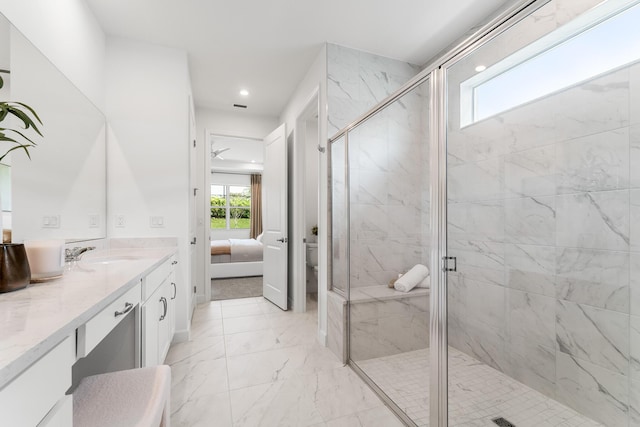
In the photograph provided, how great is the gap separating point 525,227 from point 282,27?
7.59 feet

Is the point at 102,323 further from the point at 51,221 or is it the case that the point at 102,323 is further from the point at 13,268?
the point at 51,221

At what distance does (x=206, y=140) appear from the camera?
397cm

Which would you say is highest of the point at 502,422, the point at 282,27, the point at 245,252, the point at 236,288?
the point at 282,27

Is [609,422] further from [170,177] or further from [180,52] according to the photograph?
[180,52]

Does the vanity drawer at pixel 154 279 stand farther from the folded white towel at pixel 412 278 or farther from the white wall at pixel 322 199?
the folded white towel at pixel 412 278

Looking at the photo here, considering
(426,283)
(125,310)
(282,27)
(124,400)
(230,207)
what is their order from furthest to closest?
(230,207), (282,27), (426,283), (125,310), (124,400)

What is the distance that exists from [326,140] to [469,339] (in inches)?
74.2

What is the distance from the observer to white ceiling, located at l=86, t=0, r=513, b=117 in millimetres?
2162

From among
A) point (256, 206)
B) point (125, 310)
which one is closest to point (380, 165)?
point (125, 310)

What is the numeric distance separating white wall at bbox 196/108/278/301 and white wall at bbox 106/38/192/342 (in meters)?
1.22

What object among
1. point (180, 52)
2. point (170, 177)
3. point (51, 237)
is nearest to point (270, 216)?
point (170, 177)

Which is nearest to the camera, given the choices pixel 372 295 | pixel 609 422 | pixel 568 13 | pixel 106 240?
pixel 609 422

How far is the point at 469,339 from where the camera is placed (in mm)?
1539

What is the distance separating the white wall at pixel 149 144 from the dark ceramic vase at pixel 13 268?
1.65 metres
